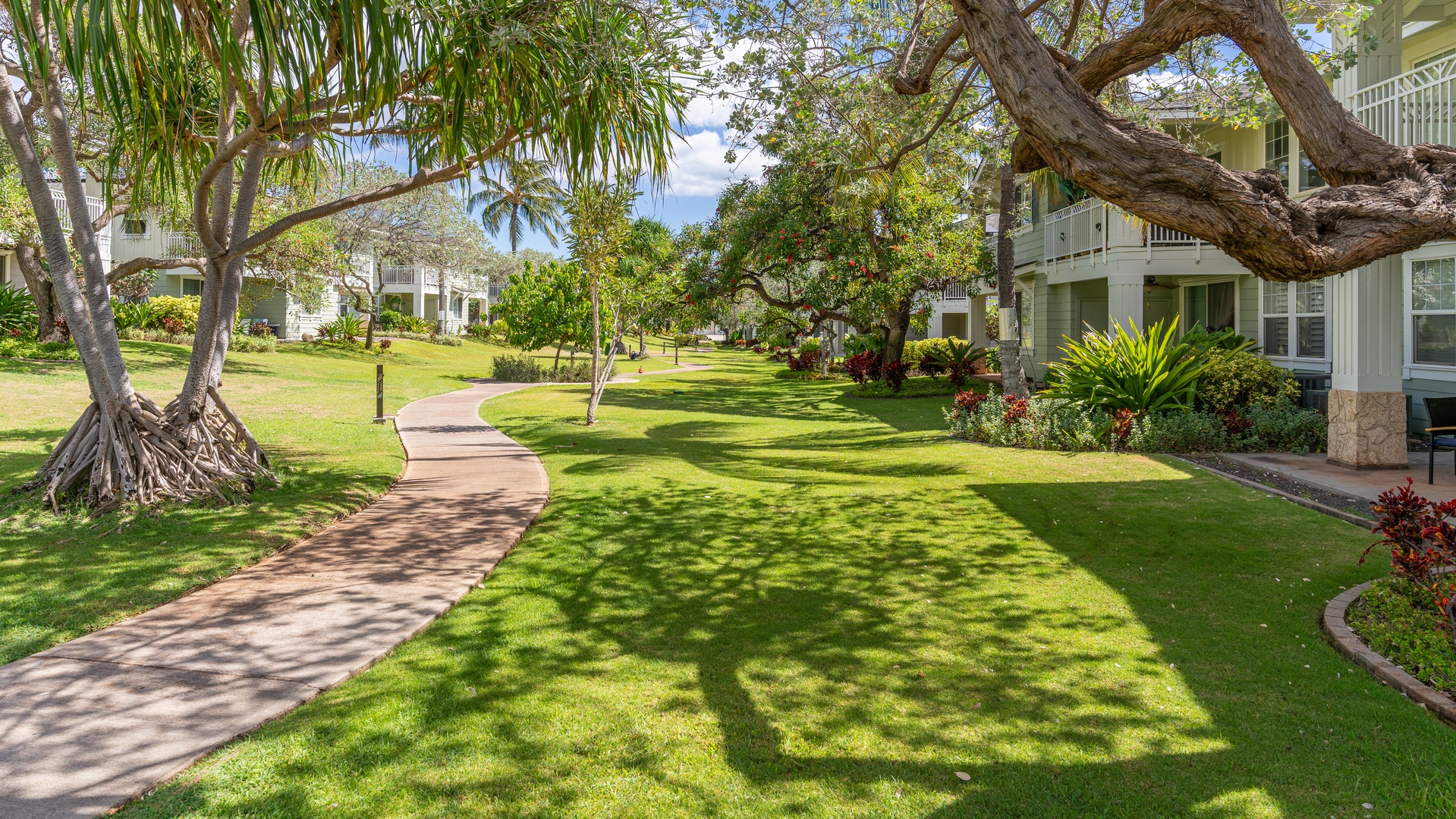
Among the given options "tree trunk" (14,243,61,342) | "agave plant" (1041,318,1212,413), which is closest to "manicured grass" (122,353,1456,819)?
"agave plant" (1041,318,1212,413)

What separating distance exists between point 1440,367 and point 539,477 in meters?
11.9

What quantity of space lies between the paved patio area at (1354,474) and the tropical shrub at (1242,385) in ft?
4.66

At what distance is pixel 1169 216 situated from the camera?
155 inches

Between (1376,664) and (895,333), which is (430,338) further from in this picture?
(1376,664)

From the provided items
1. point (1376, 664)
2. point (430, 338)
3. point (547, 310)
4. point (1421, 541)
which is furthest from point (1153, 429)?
point (430, 338)

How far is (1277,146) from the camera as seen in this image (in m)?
15.9

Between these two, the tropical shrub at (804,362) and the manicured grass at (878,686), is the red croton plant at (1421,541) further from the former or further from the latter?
the tropical shrub at (804,362)

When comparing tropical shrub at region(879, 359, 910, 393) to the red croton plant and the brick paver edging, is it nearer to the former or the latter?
the brick paver edging

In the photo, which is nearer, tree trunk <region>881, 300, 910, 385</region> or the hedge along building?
the hedge along building

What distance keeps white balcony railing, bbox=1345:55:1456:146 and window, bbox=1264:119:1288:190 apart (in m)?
5.49

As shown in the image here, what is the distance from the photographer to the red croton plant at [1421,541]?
4412mm

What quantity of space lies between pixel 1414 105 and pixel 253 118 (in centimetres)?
1199

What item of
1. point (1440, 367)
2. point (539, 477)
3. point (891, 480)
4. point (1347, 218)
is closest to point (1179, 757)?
point (1347, 218)

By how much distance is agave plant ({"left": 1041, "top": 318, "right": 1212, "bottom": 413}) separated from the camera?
491 inches
